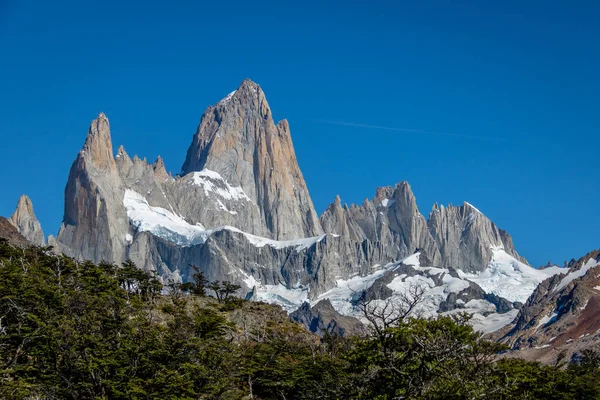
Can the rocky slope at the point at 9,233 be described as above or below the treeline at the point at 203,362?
above

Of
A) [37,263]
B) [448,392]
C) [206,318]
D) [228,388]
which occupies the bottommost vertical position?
[448,392]

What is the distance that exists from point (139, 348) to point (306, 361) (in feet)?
85.5

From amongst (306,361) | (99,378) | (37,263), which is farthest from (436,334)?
(37,263)

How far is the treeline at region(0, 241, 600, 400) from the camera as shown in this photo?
4888 centimetres

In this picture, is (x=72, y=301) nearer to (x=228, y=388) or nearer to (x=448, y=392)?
(x=228, y=388)

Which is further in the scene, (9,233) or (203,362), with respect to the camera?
(9,233)

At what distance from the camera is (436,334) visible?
167 ft

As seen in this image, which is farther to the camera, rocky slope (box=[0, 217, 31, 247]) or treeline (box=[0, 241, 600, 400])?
rocky slope (box=[0, 217, 31, 247])

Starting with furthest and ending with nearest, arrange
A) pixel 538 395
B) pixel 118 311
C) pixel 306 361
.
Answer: pixel 306 361 < pixel 538 395 < pixel 118 311

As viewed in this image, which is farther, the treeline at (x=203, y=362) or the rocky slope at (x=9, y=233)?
the rocky slope at (x=9, y=233)

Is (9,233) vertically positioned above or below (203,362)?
above

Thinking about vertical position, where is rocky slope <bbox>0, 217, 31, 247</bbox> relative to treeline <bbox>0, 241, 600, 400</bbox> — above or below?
above

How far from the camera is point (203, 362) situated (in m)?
66.6

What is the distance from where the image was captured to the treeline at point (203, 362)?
160ft
